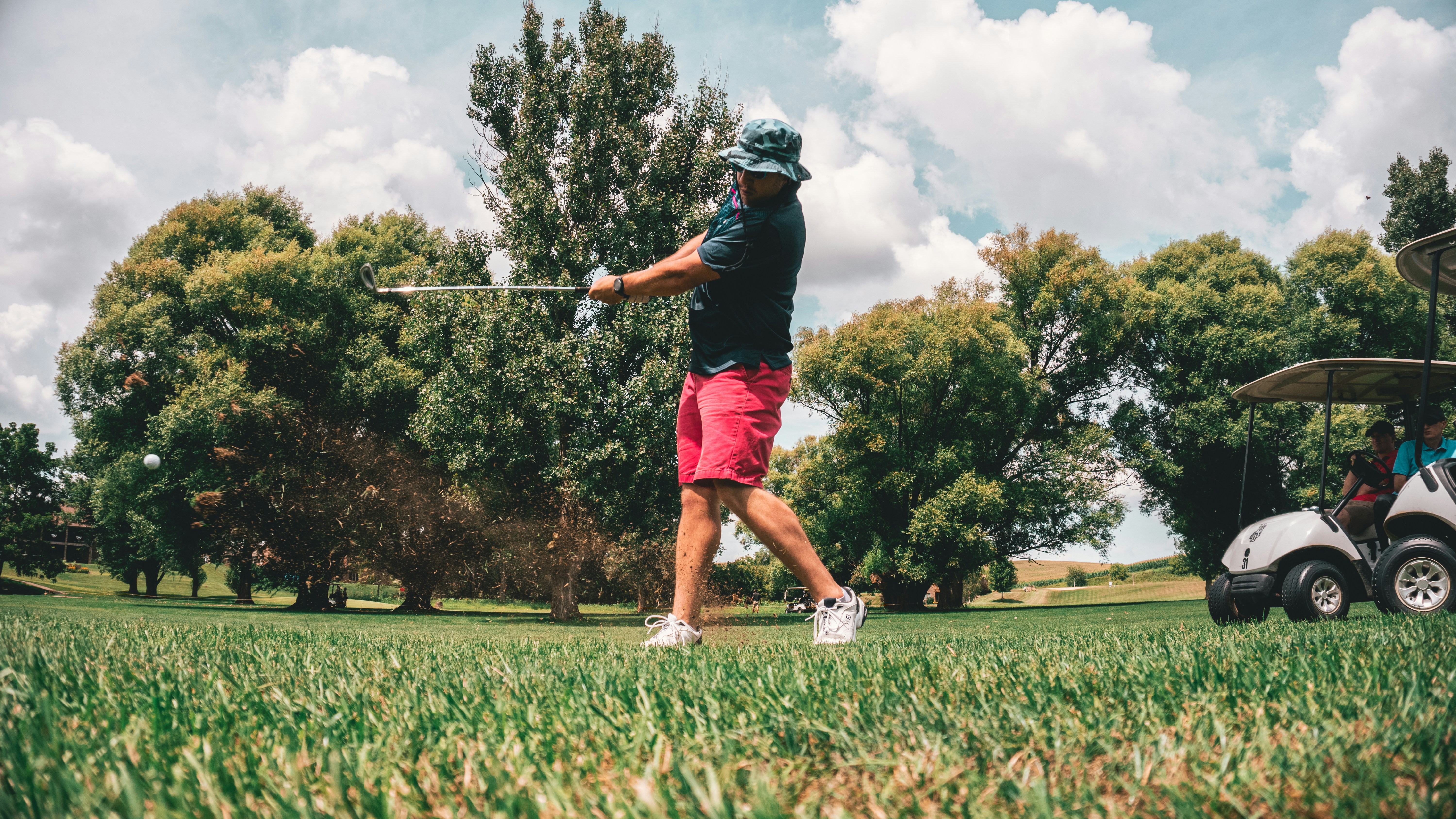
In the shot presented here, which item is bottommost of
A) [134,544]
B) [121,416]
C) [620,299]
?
[134,544]

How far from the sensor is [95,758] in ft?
4.38

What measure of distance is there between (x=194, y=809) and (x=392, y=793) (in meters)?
0.26

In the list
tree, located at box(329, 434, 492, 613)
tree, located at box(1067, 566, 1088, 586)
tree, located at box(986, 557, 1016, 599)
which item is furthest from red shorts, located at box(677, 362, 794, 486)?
tree, located at box(1067, 566, 1088, 586)

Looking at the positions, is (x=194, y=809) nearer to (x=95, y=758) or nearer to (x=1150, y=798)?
(x=95, y=758)

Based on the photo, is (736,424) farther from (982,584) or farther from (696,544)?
(982,584)

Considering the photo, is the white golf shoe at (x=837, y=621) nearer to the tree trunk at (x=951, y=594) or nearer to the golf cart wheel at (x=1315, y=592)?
the golf cart wheel at (x=1315, y=592)

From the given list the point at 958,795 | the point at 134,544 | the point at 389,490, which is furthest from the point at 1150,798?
the point at 134,544

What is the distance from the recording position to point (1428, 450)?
731cm

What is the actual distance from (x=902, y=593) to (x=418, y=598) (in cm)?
1964

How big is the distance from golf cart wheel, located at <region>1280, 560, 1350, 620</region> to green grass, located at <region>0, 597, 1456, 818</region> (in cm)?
440

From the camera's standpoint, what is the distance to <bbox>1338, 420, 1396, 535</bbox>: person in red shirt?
7.46 metres

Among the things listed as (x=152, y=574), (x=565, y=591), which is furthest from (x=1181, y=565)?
(x=152, y=574)

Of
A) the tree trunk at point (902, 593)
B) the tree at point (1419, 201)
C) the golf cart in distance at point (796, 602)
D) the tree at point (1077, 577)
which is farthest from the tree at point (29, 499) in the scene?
the tree at point (1077, 577)

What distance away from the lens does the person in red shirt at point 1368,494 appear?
24.5 feet
